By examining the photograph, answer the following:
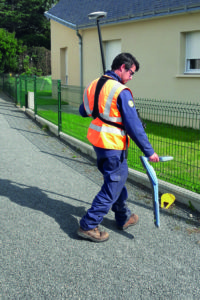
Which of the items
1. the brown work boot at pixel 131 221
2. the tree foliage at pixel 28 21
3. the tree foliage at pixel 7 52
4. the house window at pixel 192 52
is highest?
the tree foliage at pixel 28 21

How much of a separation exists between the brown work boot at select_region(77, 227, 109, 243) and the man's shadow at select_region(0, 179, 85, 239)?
0.53ft

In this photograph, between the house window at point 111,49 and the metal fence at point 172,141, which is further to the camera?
the house window at point 111,49

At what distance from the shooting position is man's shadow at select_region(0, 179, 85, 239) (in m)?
4.41

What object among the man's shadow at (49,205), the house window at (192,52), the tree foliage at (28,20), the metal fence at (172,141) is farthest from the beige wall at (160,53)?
the tree foliage at (28,20)

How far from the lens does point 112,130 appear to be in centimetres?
375

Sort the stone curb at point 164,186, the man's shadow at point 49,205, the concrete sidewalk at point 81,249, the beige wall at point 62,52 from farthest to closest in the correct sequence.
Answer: the beige wall at point 62,52 < the stone curb at point 164,186 < the man's shadow at point 49,205 < the concrete sidewalk at point 81,249

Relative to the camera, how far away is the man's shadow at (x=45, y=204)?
4406 mm

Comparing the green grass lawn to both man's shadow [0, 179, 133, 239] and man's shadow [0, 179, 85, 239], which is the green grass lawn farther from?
man's shadow [0, 179, 85, 239]

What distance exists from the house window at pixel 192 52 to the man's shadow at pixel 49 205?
287 inches

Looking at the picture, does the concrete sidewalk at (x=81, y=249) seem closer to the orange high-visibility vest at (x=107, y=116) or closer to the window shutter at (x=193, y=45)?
the orange high-visibility vest at (x=107, y=116)

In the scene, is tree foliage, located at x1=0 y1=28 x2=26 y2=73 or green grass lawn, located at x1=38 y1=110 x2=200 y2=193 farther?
tree foliage, located at x1=0 y1=28 x2=26 y2=73

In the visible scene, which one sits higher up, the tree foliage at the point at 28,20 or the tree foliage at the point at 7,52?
the tree foliage at the point at 28,20

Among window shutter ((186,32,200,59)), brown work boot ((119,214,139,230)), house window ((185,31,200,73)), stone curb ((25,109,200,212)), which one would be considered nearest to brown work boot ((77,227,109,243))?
brown work boot ((119,214,139,230))

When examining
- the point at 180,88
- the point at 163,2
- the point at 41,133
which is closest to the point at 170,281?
the point at 41,133
